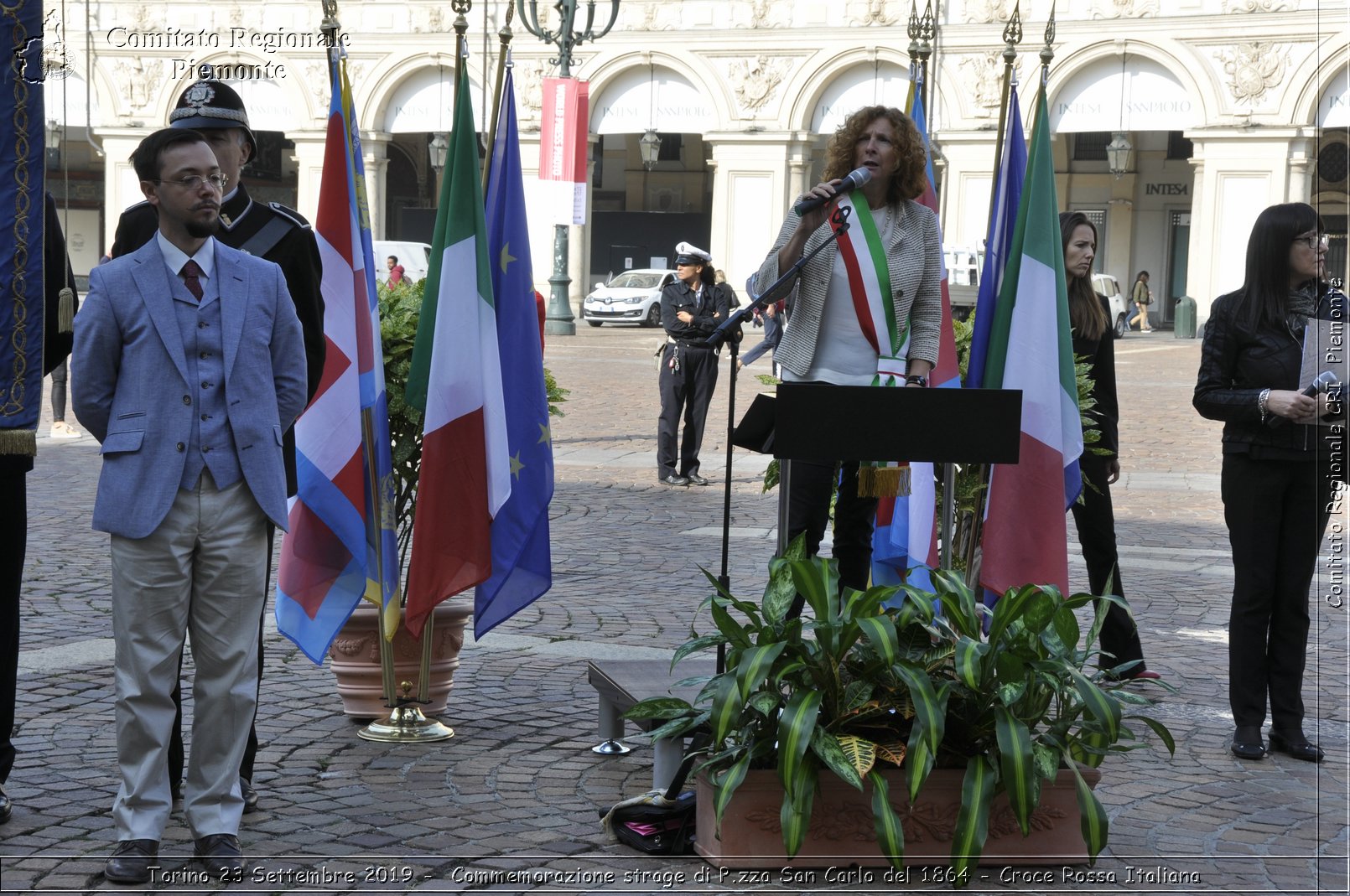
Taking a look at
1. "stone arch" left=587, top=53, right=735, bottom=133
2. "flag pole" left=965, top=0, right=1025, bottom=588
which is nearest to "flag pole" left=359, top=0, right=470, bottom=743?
"flag pole" left=965, top=0, right=1025, bottom=588

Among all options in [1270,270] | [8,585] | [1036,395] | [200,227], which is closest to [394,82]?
[1036,395]

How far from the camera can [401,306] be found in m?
6.11

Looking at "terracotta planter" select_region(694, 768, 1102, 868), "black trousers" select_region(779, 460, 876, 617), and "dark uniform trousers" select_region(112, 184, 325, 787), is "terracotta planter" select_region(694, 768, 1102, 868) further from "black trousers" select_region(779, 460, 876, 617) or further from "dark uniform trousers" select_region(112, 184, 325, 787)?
"dark uniform trousers" select_region(112, 184, 325, 787)

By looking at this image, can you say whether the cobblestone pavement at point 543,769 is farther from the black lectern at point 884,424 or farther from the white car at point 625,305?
the white car at point 625,305

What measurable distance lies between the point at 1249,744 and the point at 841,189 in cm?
259

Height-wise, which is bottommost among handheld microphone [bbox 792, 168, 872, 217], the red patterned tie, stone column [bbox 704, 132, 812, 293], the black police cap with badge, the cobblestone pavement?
the cobblestone pavement

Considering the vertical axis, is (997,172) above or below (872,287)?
above

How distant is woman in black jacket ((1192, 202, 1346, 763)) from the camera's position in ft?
19.0

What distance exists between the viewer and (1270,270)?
5.84 m

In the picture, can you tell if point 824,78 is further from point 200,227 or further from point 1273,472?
point 200,227

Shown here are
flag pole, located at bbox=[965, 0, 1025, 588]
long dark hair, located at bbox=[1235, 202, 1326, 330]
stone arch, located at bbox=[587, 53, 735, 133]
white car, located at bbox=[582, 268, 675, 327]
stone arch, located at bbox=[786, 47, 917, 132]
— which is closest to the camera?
long dark hair, located at bbox=[1235, 202, 1326, 330]

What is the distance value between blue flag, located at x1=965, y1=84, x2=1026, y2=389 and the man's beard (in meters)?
3.23

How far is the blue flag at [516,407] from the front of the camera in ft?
18.7

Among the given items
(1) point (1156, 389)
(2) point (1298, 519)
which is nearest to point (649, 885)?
(2) point (1298, 519)
